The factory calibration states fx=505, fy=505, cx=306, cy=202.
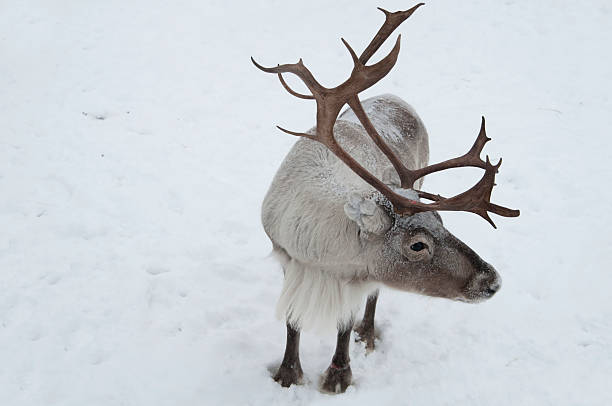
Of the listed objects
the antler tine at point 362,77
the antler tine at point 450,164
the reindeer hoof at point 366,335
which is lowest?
the reindeer hoof at point 366,335

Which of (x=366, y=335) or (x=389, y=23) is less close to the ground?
(x=389, y=23)

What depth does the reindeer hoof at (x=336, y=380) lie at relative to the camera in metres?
3.20

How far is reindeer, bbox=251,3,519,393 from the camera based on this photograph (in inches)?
100

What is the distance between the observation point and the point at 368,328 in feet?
11.9

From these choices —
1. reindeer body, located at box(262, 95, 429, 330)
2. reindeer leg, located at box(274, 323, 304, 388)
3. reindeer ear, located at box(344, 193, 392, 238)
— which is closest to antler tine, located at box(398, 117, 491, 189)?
reindeer body, located at box(262, 95, 429, 330)

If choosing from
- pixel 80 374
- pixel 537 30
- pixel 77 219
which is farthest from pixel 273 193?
pixel 537 30

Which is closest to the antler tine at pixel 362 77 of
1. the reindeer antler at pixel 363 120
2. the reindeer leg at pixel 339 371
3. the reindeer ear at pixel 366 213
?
the reindeer antler at pixel 363 120

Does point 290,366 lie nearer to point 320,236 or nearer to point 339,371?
point 339,371

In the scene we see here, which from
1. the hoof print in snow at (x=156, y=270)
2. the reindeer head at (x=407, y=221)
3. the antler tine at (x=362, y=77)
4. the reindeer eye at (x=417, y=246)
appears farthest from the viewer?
the hoof print in snow at (x=156, y=270)

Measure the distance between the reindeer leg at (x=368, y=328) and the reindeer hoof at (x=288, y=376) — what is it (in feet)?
1.89

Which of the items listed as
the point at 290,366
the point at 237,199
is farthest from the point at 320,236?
the point at 237,199

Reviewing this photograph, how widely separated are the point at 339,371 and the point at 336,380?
0.19ft

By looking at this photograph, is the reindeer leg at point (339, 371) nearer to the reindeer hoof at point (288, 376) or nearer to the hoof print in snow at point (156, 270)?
the reindeer hoof at point (288, 376)

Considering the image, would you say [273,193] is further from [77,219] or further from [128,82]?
[128,82]
